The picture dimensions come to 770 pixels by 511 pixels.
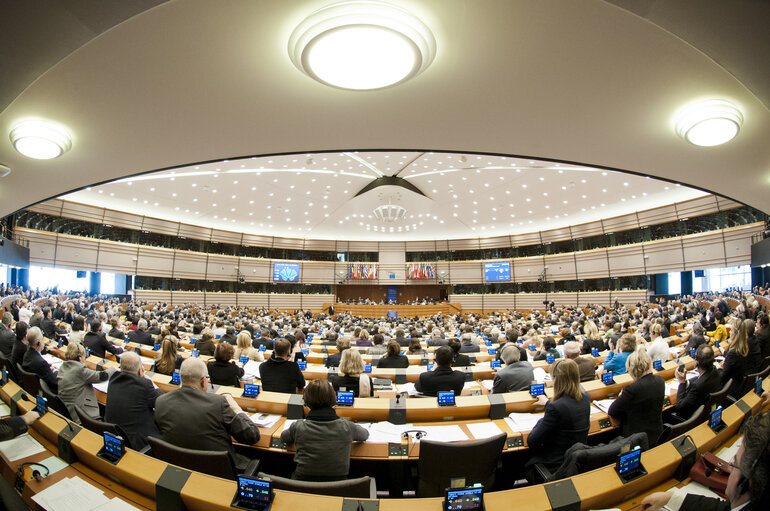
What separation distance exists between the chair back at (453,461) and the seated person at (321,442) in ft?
1.72

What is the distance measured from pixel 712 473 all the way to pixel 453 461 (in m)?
1.60

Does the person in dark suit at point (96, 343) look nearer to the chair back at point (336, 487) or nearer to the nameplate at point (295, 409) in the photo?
the nameplate at point (295, 409)

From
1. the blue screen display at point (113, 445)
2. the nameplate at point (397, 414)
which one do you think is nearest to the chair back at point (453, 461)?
the nameplate at point (397, 414)

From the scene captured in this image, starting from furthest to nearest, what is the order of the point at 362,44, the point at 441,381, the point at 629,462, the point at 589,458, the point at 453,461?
1. the point at 441,381
2. the point at 362,44
3. the point at 453,461
4. the point at 589,458
5. the point at 629,462

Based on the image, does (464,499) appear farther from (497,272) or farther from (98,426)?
(497,272)

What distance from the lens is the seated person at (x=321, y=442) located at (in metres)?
2.22

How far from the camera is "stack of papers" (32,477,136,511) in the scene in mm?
1934

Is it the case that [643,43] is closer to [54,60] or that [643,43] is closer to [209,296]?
[54,60]

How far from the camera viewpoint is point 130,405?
300 centimetres

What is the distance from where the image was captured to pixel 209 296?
24.2 metres

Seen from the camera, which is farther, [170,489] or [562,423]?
[562,423]

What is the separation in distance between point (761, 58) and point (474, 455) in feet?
8.53

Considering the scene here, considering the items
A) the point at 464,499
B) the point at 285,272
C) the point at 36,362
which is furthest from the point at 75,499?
the point at 285,272

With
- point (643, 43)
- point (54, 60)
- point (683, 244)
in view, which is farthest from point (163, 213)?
point (683, 244)
